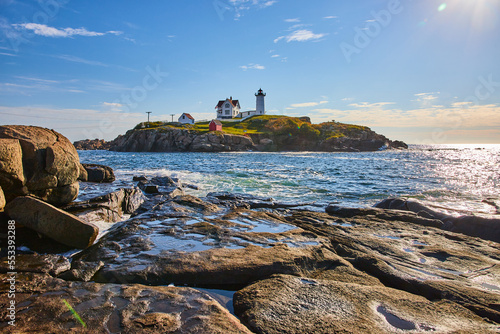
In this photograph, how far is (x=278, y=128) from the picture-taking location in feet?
351

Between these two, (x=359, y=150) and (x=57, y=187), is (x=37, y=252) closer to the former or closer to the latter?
(x=57, y=187)

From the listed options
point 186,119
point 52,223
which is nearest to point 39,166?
point 52,223

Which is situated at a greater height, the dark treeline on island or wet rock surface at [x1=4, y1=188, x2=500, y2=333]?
the dark treeline on island

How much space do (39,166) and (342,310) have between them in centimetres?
964

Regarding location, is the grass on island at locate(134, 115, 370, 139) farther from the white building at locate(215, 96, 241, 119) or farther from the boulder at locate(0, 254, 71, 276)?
the boulder at locate(0, 254, 71, 276)

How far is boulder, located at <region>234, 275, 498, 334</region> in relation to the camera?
3901 mm

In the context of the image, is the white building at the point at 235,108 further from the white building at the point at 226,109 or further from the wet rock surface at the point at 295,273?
the wet rock surface at the point at 295,273

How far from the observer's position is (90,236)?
701 centimetres

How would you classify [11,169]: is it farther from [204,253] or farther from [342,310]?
[342,310]

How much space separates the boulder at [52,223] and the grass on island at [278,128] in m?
92.2

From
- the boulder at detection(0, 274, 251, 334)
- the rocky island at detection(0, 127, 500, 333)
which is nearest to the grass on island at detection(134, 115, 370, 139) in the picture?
the rocky island at detection(0, 127, 500, 333)

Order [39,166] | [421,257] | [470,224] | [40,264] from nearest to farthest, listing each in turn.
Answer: [40,264], [421,257], [39,166], [470,224]

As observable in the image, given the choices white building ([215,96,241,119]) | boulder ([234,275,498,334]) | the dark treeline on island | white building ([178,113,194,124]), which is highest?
white building ([215,96,241,119])

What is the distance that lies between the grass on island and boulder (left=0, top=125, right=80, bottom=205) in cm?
8904
